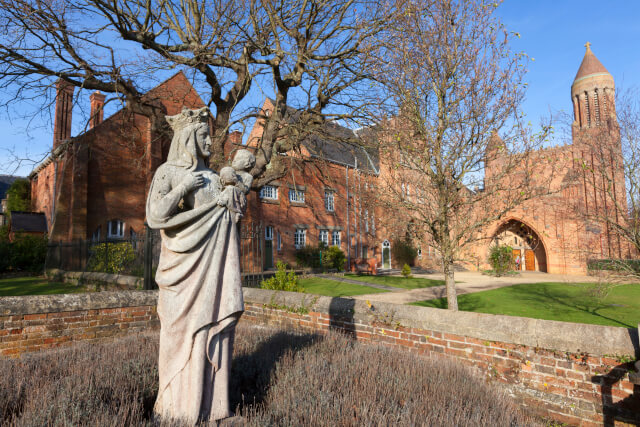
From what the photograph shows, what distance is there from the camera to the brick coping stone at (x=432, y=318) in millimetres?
4055

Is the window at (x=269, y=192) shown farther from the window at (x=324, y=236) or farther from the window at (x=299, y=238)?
the window at (x=324, y=236)

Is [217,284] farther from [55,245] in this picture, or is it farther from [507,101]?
[55,245]

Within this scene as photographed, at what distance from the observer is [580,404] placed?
409cm

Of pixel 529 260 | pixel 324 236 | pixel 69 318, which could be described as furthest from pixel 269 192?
pixel 529 260

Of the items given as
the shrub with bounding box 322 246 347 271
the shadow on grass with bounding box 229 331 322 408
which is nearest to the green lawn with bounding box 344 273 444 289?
the shrub with bounding box 322 246 347 271

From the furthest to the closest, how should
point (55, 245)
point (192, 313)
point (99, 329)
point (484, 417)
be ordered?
point (55, 245)
point (99, 329)
point (484, 417)
point (192, 313)

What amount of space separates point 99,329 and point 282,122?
8.47 metres

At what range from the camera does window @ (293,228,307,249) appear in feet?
88.6

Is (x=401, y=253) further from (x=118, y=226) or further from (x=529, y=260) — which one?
(x=118, y=226)

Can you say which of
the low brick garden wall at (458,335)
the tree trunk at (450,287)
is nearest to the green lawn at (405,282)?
the tree trunk at (450,287)

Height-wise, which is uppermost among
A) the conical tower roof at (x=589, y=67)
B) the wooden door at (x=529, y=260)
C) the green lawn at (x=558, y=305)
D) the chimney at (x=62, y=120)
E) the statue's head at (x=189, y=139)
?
the conical tower roof at (x=589, y=67)

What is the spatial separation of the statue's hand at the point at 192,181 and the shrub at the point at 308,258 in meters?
23.2

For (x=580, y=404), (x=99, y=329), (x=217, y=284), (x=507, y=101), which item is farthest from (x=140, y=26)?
(x=580, y=404)

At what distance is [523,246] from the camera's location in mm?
33062
